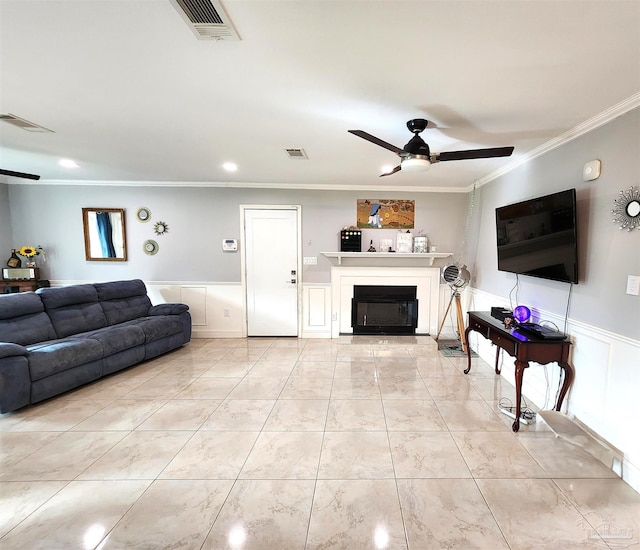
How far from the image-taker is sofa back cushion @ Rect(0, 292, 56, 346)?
9.79ft

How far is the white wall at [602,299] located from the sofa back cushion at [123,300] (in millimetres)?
4883

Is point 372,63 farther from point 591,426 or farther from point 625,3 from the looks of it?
point 591,426

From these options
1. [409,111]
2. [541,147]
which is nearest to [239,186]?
[409,111]

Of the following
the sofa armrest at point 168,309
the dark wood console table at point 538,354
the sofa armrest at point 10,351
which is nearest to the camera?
the dark wood console table at point 538,354

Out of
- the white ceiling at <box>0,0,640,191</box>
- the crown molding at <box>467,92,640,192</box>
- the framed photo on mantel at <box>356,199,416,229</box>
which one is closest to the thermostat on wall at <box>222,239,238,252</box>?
the white ceiling at <box>0,0,640,191</box>

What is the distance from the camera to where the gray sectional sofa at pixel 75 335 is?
255 cm

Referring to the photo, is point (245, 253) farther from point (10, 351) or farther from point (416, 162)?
point (416, 162)

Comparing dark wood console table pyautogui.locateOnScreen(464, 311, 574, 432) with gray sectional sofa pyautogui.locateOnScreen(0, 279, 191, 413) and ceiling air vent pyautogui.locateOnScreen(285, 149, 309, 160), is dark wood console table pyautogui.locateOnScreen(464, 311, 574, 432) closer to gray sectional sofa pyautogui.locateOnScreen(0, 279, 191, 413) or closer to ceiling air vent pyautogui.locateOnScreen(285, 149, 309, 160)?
ceiling air vent pyautogui.locateOnScreen(285, 149, 309, 160)

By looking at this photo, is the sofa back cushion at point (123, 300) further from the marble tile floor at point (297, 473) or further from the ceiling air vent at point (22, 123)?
the ceiling air vent at point (22, 123)

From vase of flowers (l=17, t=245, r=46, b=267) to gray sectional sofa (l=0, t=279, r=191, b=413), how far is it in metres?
1.54

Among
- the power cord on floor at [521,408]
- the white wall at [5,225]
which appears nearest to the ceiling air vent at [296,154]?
the power cord on floor at [521,408]

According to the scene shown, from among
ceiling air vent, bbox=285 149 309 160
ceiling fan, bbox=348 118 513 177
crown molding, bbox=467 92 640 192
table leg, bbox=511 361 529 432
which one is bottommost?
table leg, bbox=511 361 529 432

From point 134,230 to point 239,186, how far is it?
1.82 metres

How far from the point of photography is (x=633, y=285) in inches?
72.6
